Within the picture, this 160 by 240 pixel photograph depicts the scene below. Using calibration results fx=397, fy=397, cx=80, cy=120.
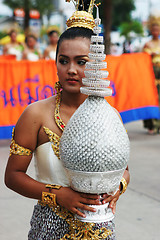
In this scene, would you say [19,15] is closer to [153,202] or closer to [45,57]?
[45,57]

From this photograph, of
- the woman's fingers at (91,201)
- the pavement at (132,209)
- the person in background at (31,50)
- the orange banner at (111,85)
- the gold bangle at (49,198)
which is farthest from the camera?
the person in background at (31,50)

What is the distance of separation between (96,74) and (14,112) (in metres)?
5.00

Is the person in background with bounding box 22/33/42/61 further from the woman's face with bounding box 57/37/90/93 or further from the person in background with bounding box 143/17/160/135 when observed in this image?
the woman's face with bounding box 57/37/90/93

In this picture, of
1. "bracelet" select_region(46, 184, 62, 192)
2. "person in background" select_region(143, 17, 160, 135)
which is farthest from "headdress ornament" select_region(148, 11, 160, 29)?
"bracelet" select_region(46, 184, 62, 192)

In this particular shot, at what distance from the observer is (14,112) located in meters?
6.26

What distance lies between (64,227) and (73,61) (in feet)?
2.23

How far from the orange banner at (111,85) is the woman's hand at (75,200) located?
437 centimetres

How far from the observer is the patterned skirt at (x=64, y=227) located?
159 cm

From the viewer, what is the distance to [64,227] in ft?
5.38

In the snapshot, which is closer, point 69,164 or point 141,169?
point 69,164

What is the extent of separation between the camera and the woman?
1562 millimetres

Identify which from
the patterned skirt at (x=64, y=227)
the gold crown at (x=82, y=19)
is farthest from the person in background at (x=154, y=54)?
the patterned skirt at (x=64, y=227)

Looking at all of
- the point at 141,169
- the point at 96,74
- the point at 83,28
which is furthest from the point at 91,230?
the point at 141,169

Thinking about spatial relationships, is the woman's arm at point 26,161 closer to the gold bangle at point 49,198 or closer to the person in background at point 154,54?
the gold bangle at point 49,198
